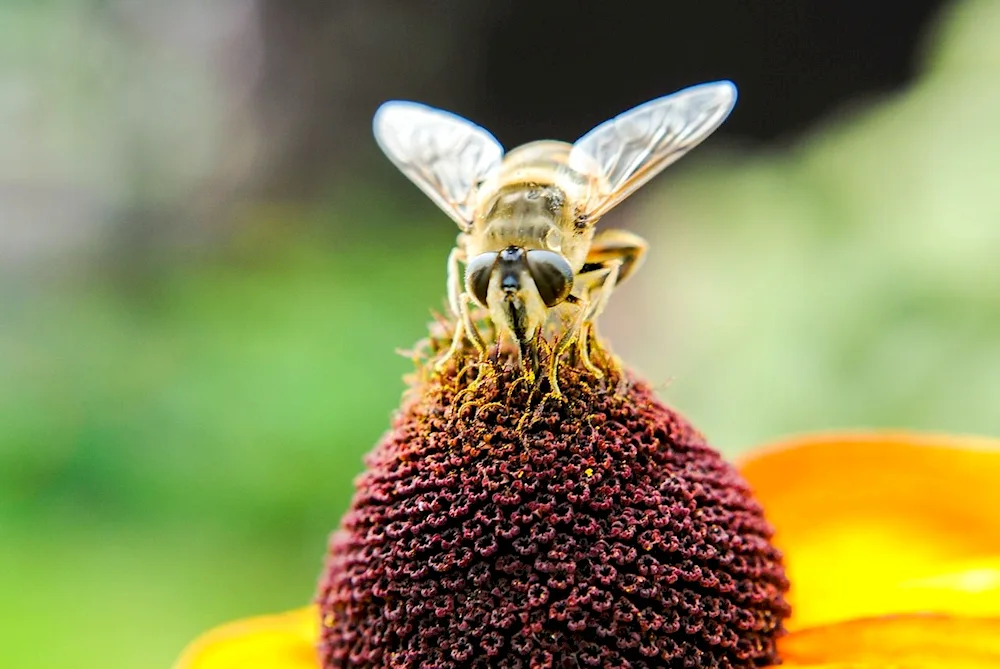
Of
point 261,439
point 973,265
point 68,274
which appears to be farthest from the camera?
point 68,274

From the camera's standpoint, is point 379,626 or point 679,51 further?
point 679,51

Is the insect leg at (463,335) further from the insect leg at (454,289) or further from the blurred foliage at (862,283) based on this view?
the blurred foliage at (862,283)

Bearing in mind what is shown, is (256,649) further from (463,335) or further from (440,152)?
(440,152)

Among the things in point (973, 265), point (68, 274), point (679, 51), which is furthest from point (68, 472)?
point (679, 51)

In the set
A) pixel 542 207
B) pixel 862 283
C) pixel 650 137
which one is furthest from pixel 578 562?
pixel 862 283

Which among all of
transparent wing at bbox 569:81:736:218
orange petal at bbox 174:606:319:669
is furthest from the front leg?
orange petal at bbox 174:606:319:669

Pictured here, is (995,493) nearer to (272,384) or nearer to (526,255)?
(526,255)

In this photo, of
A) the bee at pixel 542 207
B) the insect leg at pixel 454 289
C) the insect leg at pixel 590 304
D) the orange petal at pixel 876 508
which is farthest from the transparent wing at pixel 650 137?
the orange petal at pixel 876 508
